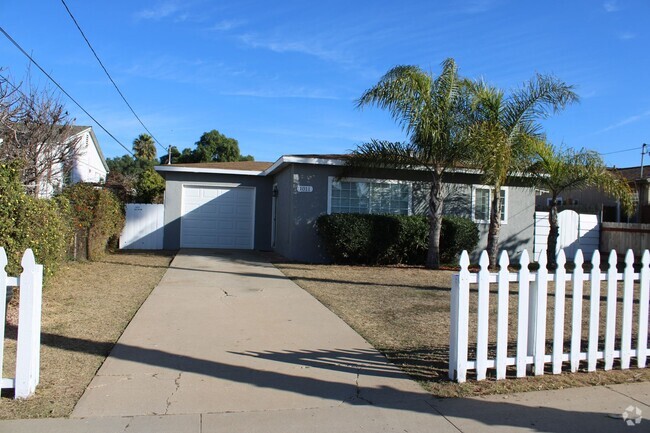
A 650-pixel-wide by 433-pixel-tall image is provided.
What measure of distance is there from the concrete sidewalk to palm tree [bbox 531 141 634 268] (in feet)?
31.7

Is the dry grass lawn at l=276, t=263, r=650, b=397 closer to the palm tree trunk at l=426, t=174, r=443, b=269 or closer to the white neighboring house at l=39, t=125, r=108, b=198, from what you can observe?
the palm tree trunk at l=426, t=174, r=443, b=269

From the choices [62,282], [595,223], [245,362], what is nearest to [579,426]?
[245,362]

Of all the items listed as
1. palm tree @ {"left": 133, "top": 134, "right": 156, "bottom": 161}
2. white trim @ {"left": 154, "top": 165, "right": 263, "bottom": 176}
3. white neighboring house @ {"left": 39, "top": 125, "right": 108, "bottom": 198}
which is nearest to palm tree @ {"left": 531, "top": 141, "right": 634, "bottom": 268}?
white trim @ {"left": 154, "top": 165, "right": 263, "bottom": 176}

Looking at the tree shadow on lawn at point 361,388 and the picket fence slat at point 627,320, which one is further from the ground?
the picket fence slat at point 627,320

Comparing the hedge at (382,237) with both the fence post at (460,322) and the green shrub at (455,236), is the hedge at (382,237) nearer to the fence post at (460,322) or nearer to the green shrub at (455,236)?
the green shrub at (455,236)

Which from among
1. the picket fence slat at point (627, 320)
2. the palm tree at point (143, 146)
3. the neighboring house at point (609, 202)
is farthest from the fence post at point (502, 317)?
the palm tree at point (143, 146)

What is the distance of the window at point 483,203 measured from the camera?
1662cm

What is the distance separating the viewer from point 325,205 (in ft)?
50.1

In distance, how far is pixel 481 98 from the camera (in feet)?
43.6

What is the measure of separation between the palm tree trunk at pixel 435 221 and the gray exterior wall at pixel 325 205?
2.06 meters

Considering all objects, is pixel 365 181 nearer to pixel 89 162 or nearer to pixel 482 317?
pixel 482 317

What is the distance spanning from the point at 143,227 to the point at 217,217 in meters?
2.61

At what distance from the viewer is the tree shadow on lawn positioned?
159 inches

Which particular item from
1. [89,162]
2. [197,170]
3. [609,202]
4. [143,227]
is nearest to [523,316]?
[197,170]
